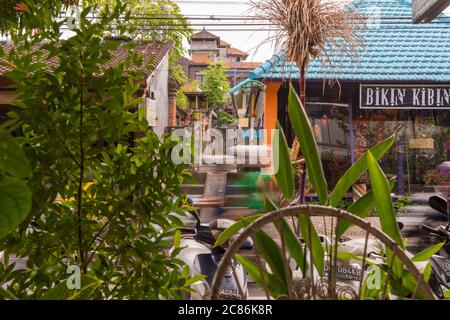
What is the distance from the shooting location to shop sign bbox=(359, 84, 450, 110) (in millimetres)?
4066

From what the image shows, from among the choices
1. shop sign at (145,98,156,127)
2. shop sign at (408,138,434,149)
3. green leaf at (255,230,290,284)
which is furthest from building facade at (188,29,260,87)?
green leaf at (255,230,290,284)

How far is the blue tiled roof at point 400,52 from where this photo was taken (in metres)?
3.94

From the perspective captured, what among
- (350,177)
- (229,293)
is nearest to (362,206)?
(350,177)

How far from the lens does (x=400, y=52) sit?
165 inches

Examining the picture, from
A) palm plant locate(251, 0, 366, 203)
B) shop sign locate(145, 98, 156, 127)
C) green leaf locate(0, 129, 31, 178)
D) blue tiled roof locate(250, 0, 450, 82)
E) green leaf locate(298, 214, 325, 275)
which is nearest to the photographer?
green leaf locate(0, 129, 31, 178)

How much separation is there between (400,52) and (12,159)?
13.8 ft

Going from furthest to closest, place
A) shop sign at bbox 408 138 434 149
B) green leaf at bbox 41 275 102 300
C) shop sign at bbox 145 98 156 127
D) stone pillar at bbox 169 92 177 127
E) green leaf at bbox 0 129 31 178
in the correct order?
1. shop sign at bbox 408 138 434 149
2. stone pillar at bbox 169 92 177 127
3. shop sign at bbox 145 98 156 127
4. green leaf at bbox 41 275 102 300
5. green leaf at bbox 0 129 31 178

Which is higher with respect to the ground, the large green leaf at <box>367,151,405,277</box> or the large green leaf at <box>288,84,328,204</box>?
the large green leaf at <box>288,84,328,204</box>

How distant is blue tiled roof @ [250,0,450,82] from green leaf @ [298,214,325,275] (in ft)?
10.4

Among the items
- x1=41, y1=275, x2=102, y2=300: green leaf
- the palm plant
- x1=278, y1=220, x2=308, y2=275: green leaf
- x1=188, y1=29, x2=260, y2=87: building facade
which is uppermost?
x1=188, y1=29, x2=260, y2=87: building facade

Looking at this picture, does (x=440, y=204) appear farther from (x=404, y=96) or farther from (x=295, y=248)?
(x=404, y=96)

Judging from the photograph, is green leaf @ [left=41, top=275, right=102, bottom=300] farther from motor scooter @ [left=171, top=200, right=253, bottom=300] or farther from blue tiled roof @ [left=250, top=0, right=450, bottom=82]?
blue tiled roof @ [left=250, top=0, right=450, bottom=82]

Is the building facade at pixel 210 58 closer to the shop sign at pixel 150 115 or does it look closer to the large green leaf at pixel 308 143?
the shop sign at pixel 150 115
